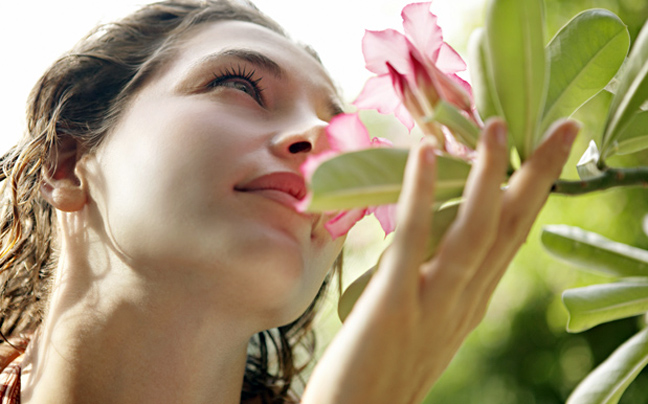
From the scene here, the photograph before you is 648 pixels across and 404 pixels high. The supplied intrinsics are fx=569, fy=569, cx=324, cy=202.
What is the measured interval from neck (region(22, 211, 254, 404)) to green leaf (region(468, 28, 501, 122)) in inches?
19.7

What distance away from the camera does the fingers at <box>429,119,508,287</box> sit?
336mm

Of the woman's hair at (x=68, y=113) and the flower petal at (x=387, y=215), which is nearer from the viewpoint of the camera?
the flower petal at (x=387, y=215)

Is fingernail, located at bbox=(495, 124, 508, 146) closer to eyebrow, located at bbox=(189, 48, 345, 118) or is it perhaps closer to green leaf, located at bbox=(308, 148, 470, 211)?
green leaf, located at bbox=(308, 148, 470, 211)

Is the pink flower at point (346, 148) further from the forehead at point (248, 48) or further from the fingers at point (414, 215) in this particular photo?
the forehead at point (248, 48)

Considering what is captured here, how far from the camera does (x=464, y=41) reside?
3322mm

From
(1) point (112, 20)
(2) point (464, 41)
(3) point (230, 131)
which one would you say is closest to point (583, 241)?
(3) point (230, 131)

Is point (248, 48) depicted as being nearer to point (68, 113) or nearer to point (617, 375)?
point (68, 113)

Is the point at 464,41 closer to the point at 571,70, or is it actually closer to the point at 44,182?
the point at 44,182

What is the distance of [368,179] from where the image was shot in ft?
1.11

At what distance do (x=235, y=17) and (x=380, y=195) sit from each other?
2.63ft

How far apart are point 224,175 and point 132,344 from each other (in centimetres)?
34

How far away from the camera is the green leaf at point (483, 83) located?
0.39 m

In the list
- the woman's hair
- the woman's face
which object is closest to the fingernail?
the woman's face

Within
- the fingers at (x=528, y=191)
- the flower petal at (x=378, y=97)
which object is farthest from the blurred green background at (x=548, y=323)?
the fingers at (x=528, y=191)
